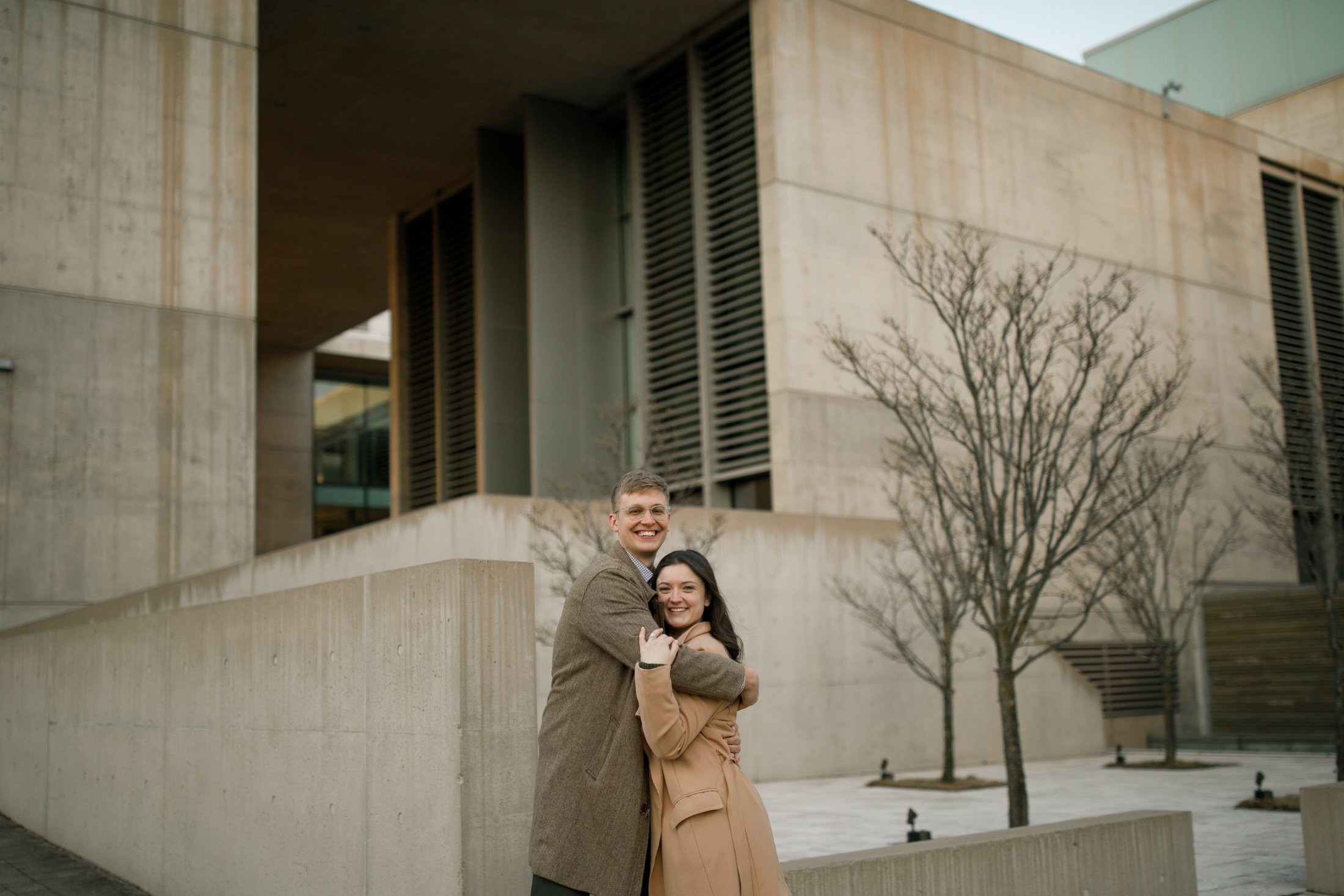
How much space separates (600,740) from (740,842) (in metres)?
0.49

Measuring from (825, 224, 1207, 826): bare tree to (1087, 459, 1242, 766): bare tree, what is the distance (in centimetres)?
70

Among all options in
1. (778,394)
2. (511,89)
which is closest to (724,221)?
(778,394)

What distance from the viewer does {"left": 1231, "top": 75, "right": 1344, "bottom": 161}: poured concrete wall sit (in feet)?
93.6

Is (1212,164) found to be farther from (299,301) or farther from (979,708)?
(299,301)

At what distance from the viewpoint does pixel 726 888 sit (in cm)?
334

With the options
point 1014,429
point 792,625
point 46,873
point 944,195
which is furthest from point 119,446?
point 944,195

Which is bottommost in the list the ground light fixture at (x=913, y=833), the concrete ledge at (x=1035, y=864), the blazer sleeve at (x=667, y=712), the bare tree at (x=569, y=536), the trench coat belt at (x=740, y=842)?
the ground light fixture at (x=913, y=833)

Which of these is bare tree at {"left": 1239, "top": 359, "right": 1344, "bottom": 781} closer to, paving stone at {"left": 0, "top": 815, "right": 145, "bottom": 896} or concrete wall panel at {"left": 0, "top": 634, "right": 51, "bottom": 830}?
paving stone at {"left": 0, "top": 815, "right": 145, "bottom": 896}

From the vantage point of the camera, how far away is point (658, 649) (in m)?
3.33

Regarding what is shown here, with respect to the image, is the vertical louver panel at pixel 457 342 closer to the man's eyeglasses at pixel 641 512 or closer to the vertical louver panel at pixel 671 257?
the vertical louver panel at pixel 671 257

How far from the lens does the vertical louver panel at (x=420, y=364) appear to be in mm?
25688

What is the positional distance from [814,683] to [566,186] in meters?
10.4

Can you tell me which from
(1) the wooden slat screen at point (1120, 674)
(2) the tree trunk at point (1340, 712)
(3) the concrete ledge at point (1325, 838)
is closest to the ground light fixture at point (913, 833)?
(3) the concrete ledge at point (1325, 838)

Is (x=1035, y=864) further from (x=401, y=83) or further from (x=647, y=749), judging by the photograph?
(x=401, y=83)
